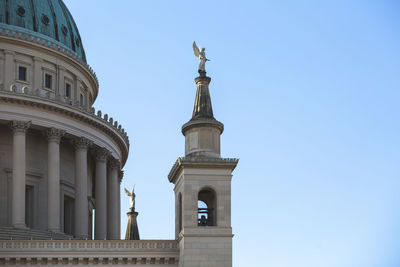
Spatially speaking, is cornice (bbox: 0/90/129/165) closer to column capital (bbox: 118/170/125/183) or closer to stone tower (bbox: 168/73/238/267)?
column capital (bbox: 118/170/125/183)

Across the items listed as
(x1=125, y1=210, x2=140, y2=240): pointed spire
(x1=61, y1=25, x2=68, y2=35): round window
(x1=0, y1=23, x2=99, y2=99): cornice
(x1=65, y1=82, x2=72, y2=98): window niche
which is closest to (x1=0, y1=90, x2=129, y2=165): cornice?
(x1=65, y1=82, x2=72, y2=98): window niche

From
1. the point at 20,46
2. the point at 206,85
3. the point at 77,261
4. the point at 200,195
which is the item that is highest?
the point at 20,46

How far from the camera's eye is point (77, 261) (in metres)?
53.9

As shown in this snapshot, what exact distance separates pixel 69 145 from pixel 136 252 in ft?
72.4

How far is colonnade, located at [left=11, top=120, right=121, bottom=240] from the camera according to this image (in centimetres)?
6825

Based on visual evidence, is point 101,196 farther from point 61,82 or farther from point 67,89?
point 61,82

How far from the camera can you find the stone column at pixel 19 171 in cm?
6706

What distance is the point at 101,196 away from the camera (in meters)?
75.4

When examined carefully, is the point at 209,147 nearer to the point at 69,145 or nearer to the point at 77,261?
the point at 77,261

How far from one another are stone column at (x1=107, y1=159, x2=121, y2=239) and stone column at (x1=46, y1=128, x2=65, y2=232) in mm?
8163

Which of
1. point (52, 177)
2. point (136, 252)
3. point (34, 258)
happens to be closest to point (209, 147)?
point (136, 252)

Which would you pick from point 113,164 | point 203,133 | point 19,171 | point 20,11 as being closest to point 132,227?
point 113,164

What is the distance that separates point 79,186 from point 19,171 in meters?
5.23

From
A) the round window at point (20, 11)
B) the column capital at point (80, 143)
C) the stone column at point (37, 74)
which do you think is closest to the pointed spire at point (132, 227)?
the column capital at point (80, 143)
